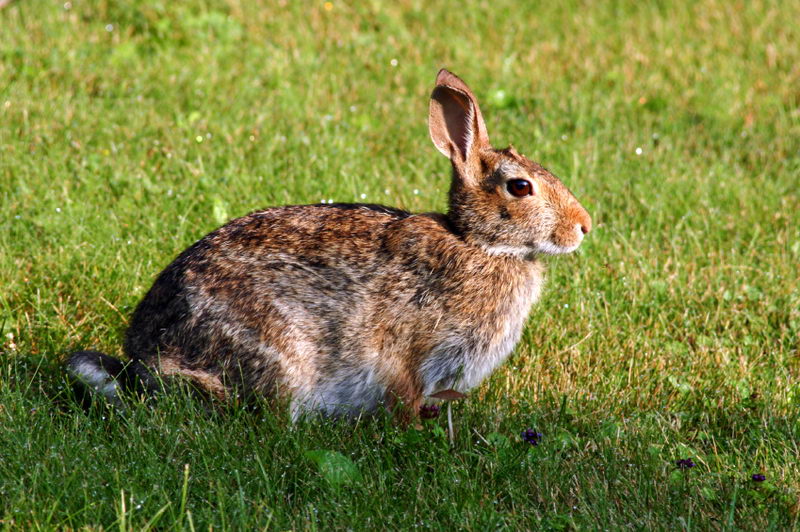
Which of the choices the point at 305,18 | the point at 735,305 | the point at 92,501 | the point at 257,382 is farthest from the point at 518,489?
the point at 305,18

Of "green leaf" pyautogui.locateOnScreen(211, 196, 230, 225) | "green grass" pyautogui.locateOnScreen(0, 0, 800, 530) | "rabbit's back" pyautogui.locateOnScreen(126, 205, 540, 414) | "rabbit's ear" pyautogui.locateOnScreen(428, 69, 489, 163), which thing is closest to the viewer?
"green grass" pyautogui.locateOnScreen(0, 0, 800, 530)

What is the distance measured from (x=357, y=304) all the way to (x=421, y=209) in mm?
2060

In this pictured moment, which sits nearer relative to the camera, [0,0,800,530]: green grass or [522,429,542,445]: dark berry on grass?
[0,0,800,530]: green grass

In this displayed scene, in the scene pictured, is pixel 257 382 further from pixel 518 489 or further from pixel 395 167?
pixel 395 167

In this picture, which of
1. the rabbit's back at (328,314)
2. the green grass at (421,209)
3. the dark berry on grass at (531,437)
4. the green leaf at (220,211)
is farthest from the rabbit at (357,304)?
the green leaf at (220,211)

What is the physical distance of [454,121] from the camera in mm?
5156

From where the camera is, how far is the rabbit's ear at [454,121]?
5.08 meters

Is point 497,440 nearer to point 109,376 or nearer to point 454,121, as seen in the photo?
point 454,121

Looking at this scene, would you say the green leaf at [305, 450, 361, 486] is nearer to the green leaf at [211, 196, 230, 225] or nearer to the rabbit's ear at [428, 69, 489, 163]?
the rabbit's ear at [428, 69, 489, 163]

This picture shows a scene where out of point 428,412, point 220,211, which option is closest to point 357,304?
point 428,412

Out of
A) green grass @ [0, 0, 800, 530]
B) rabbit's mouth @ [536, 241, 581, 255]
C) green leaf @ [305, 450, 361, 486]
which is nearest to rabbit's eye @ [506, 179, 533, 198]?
rabbit's mouth @ [536, 241, 581, 255]

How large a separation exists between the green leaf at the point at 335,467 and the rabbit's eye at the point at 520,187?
1452mm

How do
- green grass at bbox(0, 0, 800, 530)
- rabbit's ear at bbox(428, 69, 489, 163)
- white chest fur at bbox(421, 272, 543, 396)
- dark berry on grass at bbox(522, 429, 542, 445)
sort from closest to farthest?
1. green grass at bbox(0, 0, 800, 530)
2. dark berry on grass at bbox(522, 429, 542, 445)
3. white chest fur at bbox(421, 272, 543, 396)
4. rabbit's ear at bbox(428, 69, 489, 163)

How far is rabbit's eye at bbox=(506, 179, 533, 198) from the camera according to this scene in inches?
195
